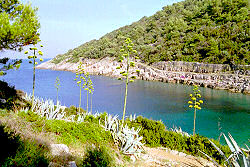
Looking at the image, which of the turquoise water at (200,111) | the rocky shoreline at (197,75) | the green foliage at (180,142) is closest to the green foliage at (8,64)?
the green foliage at (180,142)

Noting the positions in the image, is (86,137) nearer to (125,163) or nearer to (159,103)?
(125,163)

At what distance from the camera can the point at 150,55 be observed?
52.3 metres

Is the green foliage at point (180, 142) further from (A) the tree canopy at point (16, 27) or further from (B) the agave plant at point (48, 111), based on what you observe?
(A) the tree canopy at point (16, 27)

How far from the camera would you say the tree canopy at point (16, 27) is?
742cm

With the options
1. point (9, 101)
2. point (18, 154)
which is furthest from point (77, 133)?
point (9, 101)

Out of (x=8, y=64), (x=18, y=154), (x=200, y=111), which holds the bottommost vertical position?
(x=200, y=111)

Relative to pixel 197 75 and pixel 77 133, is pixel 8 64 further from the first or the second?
pixel 197 75

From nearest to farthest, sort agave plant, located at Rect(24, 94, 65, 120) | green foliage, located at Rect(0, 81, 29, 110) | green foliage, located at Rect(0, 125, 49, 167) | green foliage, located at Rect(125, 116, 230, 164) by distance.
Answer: green foliage, located at Rect(0, 125, 49, 167) → green foliage, located at Rect(125, 116, 230, 164) → green foliage, located at Rect(0, 81, 29, 110) → agave plant, located at Rect(24, 94, 65, 120)

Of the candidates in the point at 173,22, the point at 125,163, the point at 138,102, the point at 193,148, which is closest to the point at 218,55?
the point at 138,102

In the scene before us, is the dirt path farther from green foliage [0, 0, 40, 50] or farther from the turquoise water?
the turquoise water

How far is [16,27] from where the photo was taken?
7680 millimetres

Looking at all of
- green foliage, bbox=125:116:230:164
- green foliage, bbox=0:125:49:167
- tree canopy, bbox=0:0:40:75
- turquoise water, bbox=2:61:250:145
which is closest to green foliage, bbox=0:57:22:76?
tree canopy, bbox=0:0:40:75

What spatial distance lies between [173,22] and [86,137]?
212 feet

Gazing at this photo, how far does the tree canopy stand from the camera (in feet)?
24.4
